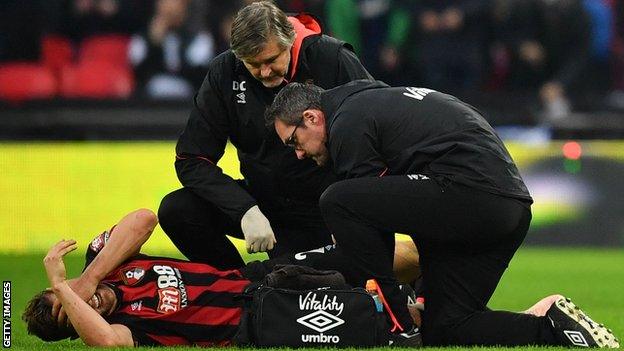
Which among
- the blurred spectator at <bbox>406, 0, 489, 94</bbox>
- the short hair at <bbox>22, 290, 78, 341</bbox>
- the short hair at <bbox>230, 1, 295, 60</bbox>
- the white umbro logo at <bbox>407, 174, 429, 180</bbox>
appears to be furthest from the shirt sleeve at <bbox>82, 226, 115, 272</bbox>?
the blurred spectator at <bbox>406, 0, 489, 94</bbox>

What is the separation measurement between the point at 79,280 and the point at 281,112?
1.34m

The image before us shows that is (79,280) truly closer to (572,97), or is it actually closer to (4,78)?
(4,78)

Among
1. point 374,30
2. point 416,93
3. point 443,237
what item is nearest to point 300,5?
point 374,30

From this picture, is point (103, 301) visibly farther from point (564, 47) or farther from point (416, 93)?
point (564, 47)

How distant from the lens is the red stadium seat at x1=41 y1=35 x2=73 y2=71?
15.4 meters

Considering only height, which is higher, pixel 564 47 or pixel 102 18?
pixel 102 18

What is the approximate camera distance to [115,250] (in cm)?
691

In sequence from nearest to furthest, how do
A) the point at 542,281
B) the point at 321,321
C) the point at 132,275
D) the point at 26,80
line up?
1. the point at 321,321
2. the point at 132,275
3. the point at 542,281
4. the point at 26,80

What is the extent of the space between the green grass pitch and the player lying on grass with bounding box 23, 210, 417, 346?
23 cm

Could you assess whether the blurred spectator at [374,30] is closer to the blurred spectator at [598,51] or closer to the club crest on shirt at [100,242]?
the blurred spectator at [598,51]

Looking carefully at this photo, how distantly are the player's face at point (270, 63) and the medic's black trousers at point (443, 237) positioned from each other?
90 cm

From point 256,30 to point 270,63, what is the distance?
9.5 inches

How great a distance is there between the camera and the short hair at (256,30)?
6.98m

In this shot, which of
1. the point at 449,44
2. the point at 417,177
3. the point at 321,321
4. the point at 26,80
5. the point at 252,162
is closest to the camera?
the point at 321,321
